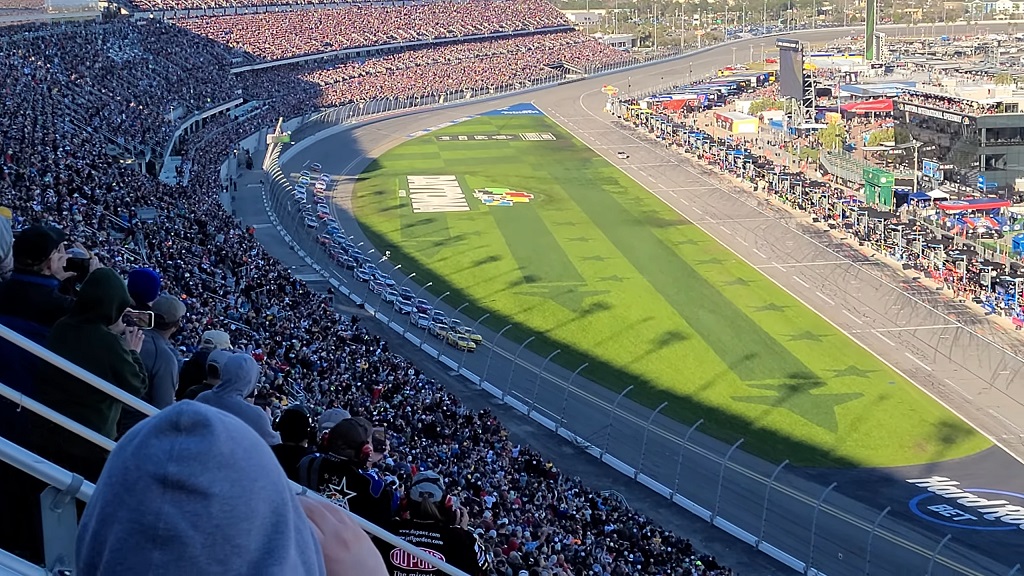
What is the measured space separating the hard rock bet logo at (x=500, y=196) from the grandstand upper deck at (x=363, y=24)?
101 feet

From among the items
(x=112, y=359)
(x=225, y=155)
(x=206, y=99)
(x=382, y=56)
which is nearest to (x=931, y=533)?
(x=112, y=359)

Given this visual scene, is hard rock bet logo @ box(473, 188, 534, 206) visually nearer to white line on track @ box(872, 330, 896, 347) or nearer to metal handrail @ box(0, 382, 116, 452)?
white line on track @ box(872, 330, 896, 347)

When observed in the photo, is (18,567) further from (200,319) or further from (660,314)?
(660,314)

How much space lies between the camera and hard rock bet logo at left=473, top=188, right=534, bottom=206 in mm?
52188

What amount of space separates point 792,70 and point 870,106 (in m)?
9.80

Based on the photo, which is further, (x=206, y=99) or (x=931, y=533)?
(x=206, y=99)

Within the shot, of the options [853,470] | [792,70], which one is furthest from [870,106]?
[853,470]

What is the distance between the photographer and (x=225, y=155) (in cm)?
5069

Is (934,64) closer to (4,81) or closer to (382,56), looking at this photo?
(382,56)

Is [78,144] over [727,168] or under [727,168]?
over

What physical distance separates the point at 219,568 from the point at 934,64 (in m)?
92.5

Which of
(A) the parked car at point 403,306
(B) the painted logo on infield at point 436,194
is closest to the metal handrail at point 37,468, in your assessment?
(A) the parked car at point 403,306

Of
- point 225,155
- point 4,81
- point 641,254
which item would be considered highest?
point 4,81

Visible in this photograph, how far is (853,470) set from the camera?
23594 millimetres
